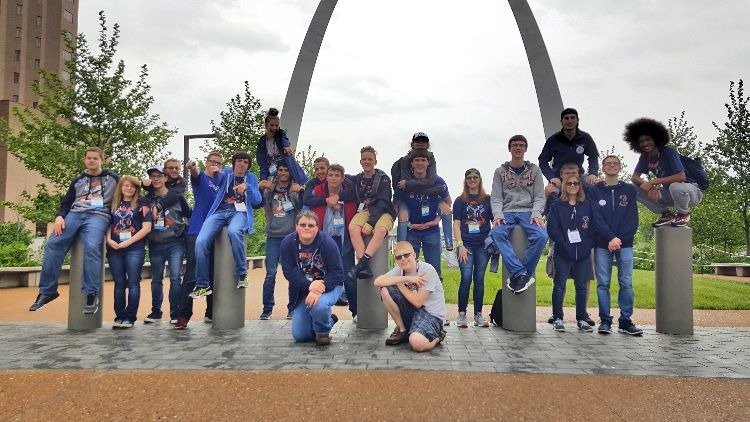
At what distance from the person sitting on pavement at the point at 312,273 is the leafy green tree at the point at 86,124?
12.5 metres

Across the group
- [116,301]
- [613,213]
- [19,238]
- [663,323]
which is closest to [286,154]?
[116,301]

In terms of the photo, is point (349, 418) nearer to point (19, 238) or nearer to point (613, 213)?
point (613, 213)

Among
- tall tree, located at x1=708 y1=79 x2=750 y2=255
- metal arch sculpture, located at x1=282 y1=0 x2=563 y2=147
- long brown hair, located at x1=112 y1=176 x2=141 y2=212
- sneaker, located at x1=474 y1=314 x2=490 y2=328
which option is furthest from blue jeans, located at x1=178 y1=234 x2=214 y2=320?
tall tree, located at x1=708 y1=79 x2=750 y2=255

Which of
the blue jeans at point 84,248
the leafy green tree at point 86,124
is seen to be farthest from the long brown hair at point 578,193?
the leafy green tree at point 86,124

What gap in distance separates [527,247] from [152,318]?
4.88 metres

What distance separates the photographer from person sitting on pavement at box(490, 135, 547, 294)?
643 centimetres

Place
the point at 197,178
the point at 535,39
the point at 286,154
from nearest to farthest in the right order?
the point at 197,178 < the point at 286,154 < the point at 535,39

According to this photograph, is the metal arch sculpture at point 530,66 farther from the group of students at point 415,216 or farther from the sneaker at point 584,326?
the sneaker at point 584,326

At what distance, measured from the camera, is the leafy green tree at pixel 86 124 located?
15562mm

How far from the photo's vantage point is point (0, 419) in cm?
338

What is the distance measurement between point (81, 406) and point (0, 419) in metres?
0.44

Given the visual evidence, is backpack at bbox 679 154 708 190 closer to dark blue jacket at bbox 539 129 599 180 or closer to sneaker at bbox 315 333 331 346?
dark blue jacket at bbox 539 129 599 180

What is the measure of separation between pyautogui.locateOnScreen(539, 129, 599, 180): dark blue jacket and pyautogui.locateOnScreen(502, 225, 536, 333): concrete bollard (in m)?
1.02

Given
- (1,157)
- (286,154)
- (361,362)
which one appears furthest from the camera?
(1,157)
